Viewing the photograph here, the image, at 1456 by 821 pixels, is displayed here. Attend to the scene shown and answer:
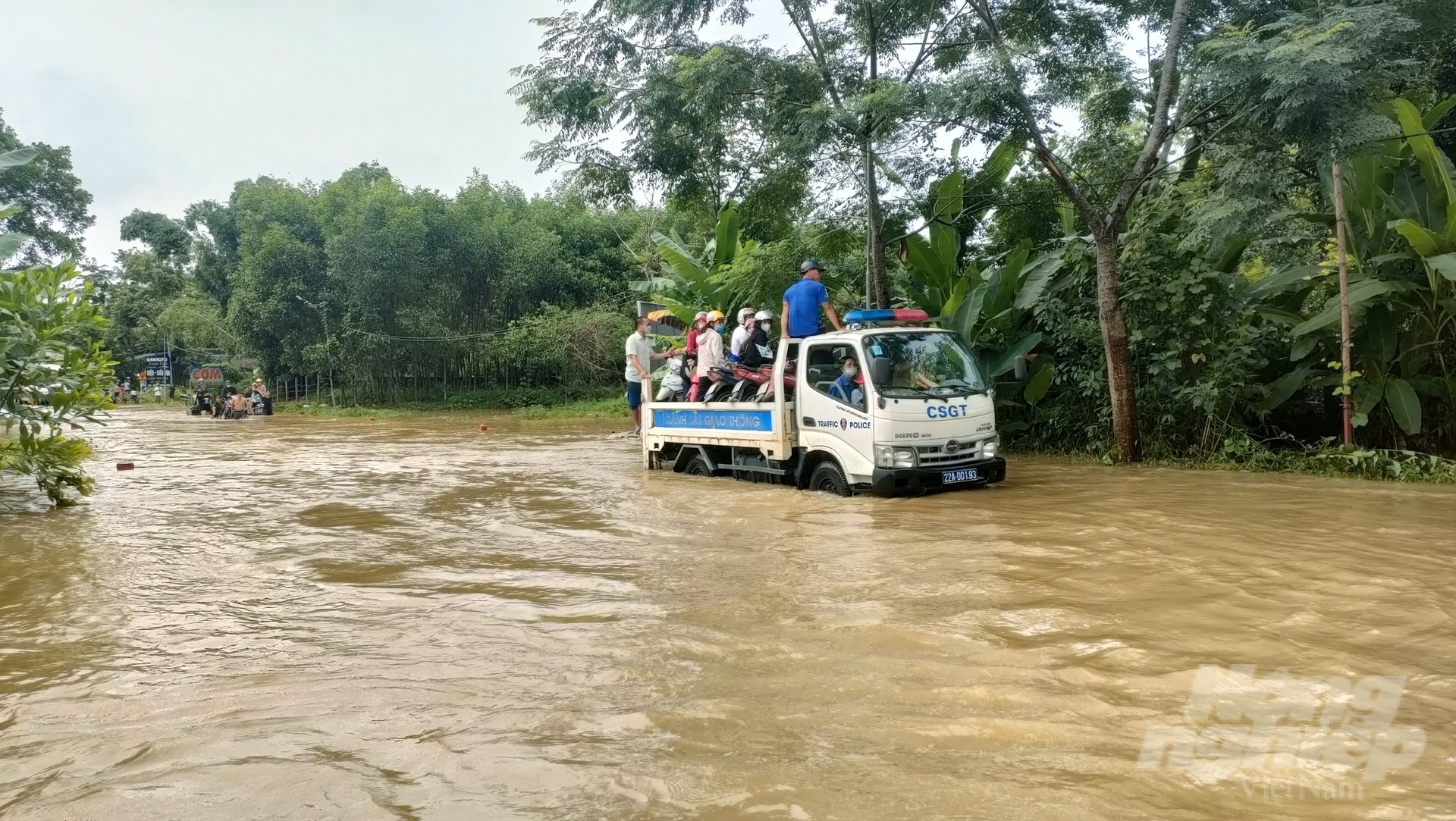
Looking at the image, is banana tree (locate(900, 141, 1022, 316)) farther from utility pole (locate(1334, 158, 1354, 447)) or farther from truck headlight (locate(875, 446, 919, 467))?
truck headlight (locate(875, 446, 919, 467))

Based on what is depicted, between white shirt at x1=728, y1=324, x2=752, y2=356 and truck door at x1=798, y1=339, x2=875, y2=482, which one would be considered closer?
truck door at x1=798, y1=339, x2=875, y2=482

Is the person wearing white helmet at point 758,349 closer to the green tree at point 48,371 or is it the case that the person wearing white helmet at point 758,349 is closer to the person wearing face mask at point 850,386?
the person wearing face mask at point 850,386

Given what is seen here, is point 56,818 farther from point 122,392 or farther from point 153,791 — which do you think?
point 122,392

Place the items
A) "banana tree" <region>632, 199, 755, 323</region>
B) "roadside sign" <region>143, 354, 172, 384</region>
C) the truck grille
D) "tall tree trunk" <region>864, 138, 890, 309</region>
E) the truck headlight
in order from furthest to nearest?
"roadside sign" <region>143, 354, 172, 384</region>
"banana tree" <region>632, 199, 755, 323</region>
"tall tree trunk" <region>864, 138, 890, 309</region>
the truck grille
the truck headlight

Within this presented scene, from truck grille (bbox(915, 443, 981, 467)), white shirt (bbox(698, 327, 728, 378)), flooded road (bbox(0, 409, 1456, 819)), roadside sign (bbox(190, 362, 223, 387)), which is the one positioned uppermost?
roadside sign (bbox(190, 362, 223, 387))

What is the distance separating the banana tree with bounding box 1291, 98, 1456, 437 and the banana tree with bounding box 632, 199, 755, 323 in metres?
8.52

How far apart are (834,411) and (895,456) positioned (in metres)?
0.78

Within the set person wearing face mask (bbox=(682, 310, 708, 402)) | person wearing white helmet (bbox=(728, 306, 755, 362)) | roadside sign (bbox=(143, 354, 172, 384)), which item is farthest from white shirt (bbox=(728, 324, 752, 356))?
roadside sign (bbox=(143, 354, 172, 384))

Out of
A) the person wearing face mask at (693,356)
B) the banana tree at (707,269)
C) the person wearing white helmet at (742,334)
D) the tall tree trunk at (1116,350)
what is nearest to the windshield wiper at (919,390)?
the person wearing white helmet at (742,334)

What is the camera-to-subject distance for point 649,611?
16.9 feet

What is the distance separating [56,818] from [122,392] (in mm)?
56134

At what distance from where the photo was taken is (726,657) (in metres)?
4.32

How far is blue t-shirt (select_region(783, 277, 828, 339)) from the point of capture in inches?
400

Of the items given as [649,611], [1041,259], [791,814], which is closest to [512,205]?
[1041,259]
